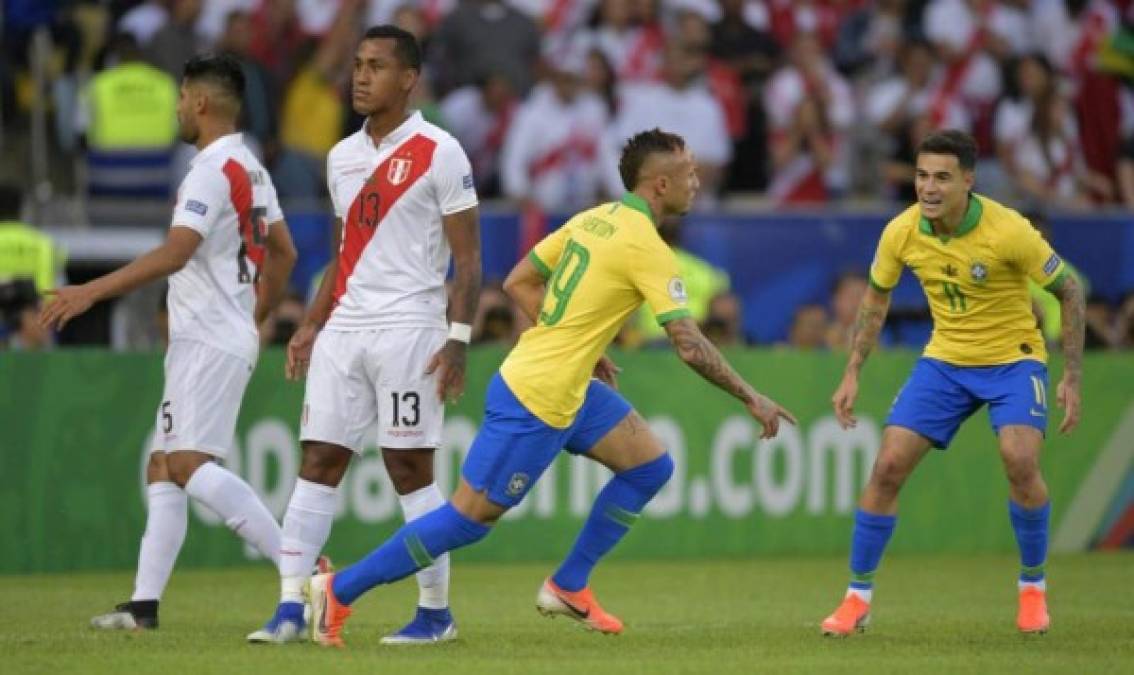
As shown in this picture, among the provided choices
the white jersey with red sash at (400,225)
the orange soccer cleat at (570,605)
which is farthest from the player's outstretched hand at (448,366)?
the orange soccer cleat at (570,605)

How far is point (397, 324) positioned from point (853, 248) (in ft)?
34.4

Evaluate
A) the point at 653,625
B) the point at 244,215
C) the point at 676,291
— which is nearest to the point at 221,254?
the point at 244,215

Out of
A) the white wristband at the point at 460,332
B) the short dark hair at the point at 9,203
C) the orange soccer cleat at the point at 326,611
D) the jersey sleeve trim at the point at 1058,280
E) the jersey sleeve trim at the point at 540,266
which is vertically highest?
the jersey sleeve trim at the point at 540,266

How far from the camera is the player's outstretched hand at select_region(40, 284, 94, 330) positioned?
1012 cm

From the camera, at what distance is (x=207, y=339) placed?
11039 millimetres

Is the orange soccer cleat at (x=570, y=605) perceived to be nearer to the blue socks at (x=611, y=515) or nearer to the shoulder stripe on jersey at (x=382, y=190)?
the blue socks at (x=611, y=515)

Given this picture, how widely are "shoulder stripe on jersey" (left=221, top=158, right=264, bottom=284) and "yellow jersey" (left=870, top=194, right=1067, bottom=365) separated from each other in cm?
293

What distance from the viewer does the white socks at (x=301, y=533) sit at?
10.2 metres

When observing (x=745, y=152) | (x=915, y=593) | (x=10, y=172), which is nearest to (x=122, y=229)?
(x=10, y=172)

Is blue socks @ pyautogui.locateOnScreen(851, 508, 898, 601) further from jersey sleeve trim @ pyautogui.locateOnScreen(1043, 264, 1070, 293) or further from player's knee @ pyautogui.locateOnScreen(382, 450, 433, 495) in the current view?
player's knee @ pyautogui.locateOnScreen(382, 450, 433, 495)

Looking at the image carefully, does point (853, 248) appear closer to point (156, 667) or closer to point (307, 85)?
point (307, 85)

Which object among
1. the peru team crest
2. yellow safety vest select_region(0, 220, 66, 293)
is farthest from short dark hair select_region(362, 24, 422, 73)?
yellow safety vest select_region(0, 220, 66, 293)

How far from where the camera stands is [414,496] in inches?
404

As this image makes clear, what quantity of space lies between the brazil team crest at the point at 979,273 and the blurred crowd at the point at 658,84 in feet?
28.1
